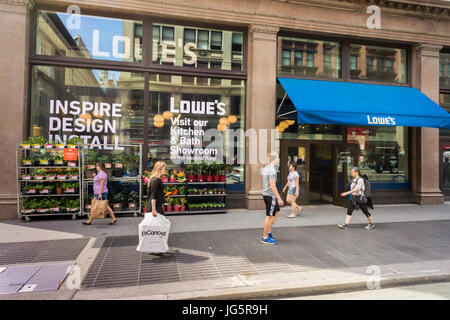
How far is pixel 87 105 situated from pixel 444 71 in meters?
15.5

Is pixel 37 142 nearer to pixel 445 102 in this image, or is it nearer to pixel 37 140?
pixel 37 140

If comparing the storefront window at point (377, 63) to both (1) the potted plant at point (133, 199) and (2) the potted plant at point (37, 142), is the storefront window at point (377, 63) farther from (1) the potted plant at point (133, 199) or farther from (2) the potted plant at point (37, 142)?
(2) the potted plant at point (37, 142)

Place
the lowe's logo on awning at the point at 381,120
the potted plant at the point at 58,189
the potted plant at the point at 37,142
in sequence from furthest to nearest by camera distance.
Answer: the lowe's logo on awning at the point at 381,120 → the potted plant at the point at 58,189 → the potted plant at the point at 37,142

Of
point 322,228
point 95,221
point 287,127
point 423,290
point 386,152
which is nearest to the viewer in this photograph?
point 423,290

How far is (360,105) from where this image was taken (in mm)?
10281

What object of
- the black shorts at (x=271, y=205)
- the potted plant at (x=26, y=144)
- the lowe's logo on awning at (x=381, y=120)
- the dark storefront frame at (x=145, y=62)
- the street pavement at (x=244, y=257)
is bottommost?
the street pavement at (x=244, y=257)

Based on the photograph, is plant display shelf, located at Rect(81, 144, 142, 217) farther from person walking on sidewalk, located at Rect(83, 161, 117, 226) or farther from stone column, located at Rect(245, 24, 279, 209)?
stone column, located at Rect(245, 24, 279, 209)

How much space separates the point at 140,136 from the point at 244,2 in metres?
6.30

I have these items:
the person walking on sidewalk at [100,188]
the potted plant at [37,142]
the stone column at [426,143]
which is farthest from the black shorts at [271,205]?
the stone column at [426,143]

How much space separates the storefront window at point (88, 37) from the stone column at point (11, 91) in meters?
A: 0.65

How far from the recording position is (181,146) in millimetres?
10422

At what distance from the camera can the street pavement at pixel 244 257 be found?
4.27 meters
